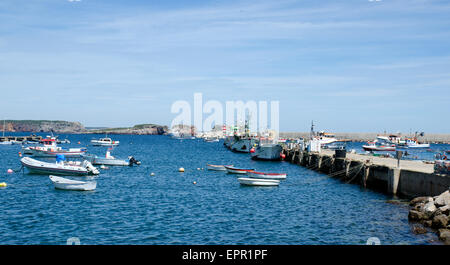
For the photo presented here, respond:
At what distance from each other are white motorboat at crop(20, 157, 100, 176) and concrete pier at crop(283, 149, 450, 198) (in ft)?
103

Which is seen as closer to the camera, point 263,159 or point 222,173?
point 222,173

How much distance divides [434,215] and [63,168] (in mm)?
42037

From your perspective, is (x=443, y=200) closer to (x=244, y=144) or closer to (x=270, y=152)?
(x=270, y=152)

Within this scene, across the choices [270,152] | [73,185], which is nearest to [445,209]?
[73,185]

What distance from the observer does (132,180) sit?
51.9 metres

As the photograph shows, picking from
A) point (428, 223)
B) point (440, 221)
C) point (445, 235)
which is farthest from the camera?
point (428, 223)

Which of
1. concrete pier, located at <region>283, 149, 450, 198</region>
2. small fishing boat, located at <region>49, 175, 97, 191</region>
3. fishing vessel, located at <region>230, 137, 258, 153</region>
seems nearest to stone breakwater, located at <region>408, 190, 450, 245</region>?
concrete pier, located at <region>283, 149, 450, 198</region>

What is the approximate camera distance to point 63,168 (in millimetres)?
51750

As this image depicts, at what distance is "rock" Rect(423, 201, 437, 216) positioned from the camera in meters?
25.5

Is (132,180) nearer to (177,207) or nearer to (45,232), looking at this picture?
(177,207)
